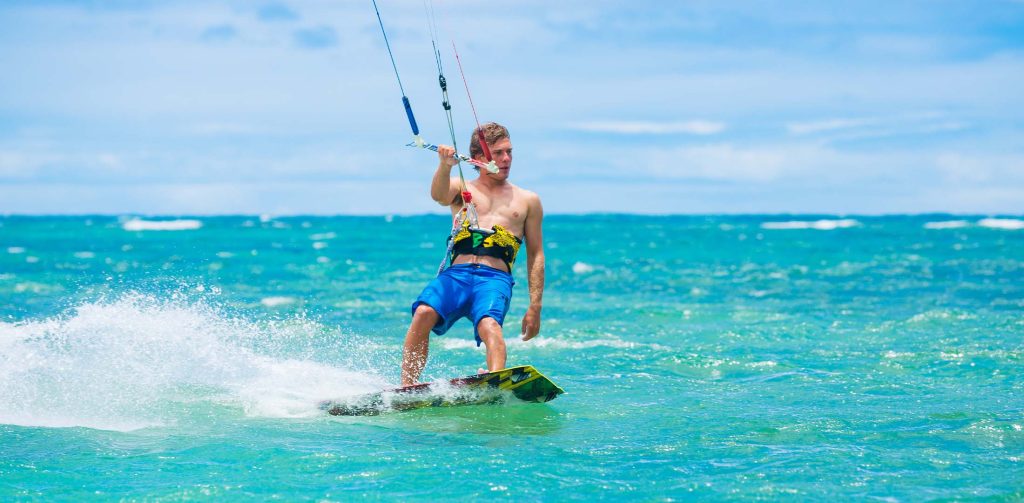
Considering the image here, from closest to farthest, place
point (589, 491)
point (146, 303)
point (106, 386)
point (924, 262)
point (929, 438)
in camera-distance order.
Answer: point (589, 491) → point (929, 438) → point (106, 386) → point (146, 303) → point (924, 262)

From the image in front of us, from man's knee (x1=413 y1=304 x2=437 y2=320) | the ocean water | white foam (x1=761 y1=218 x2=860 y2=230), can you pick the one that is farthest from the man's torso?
white foam (x1=761 y1=218 x2=860 y2=230)

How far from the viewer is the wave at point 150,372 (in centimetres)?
726

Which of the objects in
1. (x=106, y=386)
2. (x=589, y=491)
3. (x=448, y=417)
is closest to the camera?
(x=589, y=491)

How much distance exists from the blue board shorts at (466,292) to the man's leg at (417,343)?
0.16 ft

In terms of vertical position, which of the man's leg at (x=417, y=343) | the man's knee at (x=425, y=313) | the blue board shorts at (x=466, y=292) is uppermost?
the blue board shorts at (x=466, y=292)

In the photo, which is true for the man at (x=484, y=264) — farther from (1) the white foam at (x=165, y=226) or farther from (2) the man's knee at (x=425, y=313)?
(1) the white foam at (x=165, y=226)

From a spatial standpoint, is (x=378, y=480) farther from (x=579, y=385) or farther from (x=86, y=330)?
(x=86, y=330)

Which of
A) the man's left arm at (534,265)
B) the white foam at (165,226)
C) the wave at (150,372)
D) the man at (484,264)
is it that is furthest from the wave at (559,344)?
the white foam at (165,226)

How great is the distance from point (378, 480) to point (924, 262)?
27.2 metres

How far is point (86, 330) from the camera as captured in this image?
879 centimetres

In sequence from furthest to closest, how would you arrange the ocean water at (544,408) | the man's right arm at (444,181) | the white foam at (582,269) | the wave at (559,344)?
the white foam at (582,269) → the wave at (559,344) → the man's right arm at (444,181) → the ocean water at (544,408)

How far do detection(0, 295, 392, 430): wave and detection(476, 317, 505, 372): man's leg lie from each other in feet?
3.46

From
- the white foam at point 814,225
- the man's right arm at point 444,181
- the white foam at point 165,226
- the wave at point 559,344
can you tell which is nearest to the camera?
the man's right arm at point 444,181

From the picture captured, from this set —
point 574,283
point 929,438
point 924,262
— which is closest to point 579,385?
point 929,438
